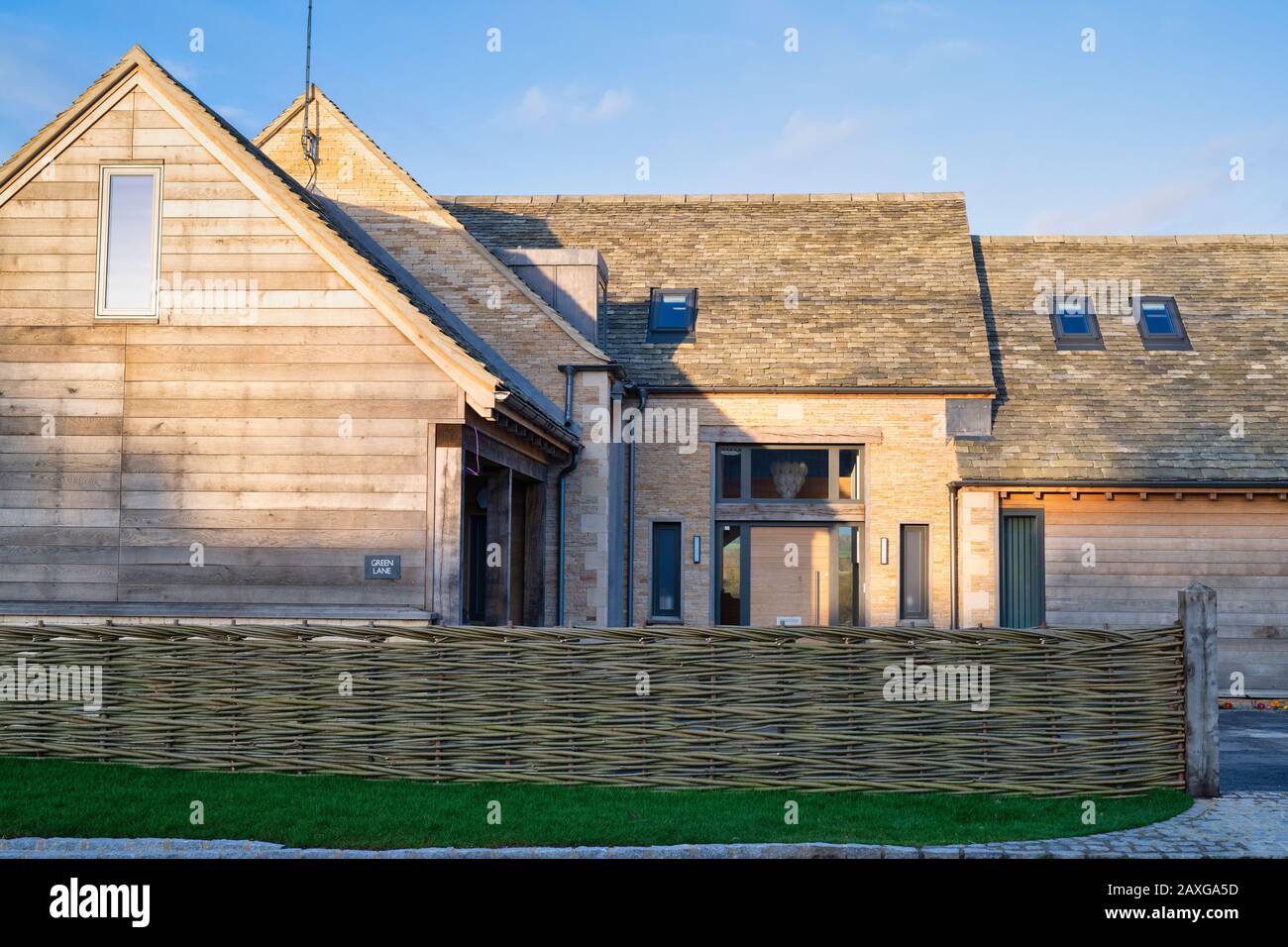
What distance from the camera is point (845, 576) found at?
2256cm

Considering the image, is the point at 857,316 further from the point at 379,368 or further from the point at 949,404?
the point at 379,368

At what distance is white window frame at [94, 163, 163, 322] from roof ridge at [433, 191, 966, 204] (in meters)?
12.3

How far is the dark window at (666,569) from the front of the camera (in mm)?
22531

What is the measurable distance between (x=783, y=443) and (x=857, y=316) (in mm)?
2985

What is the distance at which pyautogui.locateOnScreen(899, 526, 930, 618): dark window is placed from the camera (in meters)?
22.1

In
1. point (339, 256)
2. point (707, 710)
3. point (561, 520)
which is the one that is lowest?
point (707, 710)

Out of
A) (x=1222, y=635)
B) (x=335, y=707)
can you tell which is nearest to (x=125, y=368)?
(x=335, y=707)

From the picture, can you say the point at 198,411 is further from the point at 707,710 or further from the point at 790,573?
the point at 790,573

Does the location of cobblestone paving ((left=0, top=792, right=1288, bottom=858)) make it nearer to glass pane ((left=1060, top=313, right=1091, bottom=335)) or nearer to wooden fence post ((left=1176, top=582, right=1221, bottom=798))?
wooden fence post ((left=1176, top=582, right=1221, bottom=798))

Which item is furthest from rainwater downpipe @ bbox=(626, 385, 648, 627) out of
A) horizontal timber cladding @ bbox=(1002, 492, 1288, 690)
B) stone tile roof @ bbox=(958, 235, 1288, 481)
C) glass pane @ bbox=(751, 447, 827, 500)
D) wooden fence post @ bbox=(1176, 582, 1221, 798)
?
wooden fence post @ bbox=(1176, 582, 1221, 798)

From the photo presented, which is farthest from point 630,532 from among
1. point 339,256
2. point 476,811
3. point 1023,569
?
point 476,811

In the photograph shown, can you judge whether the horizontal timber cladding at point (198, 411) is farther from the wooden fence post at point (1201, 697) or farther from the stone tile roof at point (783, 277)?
the stone tile roof at point (783, 277)

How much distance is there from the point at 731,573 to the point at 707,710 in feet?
40.0

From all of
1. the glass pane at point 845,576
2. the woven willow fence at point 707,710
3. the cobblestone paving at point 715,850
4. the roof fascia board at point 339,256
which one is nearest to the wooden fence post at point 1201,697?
the woven willow fence at point 707,710
